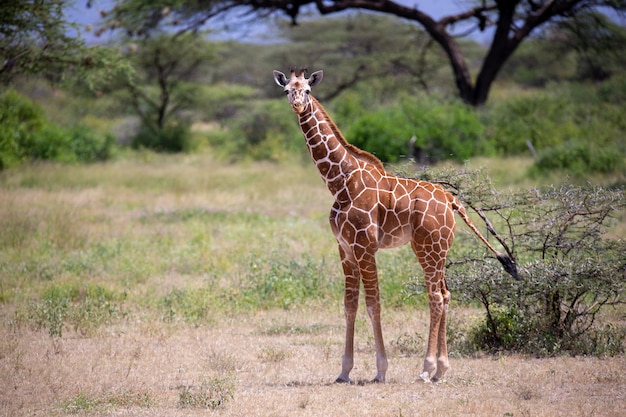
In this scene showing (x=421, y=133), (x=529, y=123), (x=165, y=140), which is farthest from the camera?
(x=165, y=140)

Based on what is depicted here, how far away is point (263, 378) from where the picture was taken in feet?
22.6

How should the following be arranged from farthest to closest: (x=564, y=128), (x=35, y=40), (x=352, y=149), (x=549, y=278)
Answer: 1. (x=564, y=128)
2. (x=35, y=40)
3. (x=549, y=278)
4. (x=352, y=149)

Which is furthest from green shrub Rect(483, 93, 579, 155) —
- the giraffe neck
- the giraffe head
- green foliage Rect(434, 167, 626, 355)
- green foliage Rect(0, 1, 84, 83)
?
the giraffe head

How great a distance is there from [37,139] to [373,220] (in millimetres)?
19290

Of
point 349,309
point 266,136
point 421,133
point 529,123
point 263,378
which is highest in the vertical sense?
point 349,309

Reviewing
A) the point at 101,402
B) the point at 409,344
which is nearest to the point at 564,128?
the point at 409,344

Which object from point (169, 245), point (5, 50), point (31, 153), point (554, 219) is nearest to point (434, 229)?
point (554, 219)

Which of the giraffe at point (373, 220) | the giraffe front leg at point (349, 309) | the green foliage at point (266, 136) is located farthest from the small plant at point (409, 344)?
the green foliage at point (266, 136)

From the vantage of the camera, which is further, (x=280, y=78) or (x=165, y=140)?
(x=165, y=140)

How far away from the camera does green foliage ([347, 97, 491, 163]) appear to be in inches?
854

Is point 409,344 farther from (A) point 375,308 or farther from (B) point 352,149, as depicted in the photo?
(B) point 352,149

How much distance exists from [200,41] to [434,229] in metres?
30.5

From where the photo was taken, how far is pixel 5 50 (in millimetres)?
14156

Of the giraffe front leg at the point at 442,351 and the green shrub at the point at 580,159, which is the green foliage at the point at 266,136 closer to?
the green shrub at the point at 580,159
